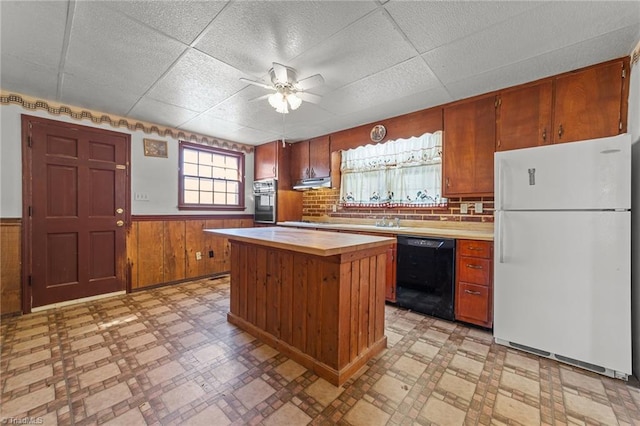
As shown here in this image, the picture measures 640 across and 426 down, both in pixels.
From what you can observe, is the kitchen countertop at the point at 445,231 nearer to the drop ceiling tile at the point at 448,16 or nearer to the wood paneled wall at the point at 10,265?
the drop ceiling tile at the point at 448,16

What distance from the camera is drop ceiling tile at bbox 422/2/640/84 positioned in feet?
5.39

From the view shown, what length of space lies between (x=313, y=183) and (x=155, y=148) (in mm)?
2396

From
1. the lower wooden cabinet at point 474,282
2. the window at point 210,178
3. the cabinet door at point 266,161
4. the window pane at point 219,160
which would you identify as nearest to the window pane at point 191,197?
the window at point 210,178

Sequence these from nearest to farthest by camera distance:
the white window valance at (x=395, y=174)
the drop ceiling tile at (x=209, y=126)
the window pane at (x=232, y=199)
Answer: the white window valance at (x=395, y=174)
the drop ceiling tile at (x=209, y=126)
the window pane at (x=232, y=199)

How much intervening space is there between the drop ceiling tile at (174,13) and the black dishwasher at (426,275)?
2.65 meters

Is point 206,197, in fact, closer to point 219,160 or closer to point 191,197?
point 191,197

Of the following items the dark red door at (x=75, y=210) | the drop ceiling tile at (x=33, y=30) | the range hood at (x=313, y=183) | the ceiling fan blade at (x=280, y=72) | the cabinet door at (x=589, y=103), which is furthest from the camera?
the range hood at (x=313, y=183)

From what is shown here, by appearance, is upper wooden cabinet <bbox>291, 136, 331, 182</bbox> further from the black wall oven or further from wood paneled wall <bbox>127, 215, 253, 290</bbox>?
wood paneled wall <bbox>127, 215, 253, 290</bbox>

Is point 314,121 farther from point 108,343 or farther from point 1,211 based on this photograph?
point 1,211

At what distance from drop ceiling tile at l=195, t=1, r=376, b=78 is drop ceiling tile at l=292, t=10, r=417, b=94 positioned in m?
0.08

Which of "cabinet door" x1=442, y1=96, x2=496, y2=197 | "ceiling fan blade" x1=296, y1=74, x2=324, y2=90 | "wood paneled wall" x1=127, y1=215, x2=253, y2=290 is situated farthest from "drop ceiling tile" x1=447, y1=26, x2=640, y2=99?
"wood paneled wall" x1=127, y1=215, x2=253, y2=290

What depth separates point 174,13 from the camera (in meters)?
1.69

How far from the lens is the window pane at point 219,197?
4.72 m

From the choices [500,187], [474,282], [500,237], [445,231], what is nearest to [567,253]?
[500,237]
